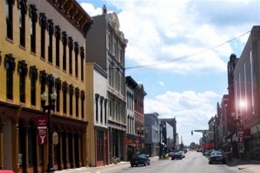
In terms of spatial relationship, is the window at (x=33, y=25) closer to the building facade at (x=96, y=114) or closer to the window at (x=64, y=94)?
the window at (x=64, y=94)

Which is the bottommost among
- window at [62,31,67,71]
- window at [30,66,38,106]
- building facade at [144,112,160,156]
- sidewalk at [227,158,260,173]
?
sidewalk at [227,158,260,173]

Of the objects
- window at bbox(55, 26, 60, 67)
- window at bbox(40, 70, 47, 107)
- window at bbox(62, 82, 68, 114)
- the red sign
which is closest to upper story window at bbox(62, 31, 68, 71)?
window at bbox(62, 82, 68, 114)

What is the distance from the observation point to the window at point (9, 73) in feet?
108

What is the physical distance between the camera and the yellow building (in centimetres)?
3294

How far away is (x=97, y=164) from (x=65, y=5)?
745 inches

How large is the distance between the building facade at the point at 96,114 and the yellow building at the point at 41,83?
2.23 m

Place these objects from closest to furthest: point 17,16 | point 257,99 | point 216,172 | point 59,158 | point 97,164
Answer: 1. point 17,16
2. point 216,172
3. point 59,158
4. point 97,164
5. point 257,99

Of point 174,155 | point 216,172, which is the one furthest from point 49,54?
point 174,155

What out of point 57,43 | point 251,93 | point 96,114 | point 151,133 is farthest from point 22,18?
point 151,133

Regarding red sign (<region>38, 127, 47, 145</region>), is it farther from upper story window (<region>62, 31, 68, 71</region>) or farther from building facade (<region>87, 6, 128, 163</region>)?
building facade (<region>87, 6, 128, 163</region>)

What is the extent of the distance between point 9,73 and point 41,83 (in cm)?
653

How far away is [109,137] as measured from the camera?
66562 millimetres

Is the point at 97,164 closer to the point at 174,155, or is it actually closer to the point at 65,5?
the point at 65,5

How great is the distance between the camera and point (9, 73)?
109 ft
